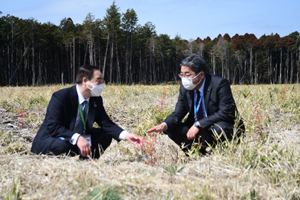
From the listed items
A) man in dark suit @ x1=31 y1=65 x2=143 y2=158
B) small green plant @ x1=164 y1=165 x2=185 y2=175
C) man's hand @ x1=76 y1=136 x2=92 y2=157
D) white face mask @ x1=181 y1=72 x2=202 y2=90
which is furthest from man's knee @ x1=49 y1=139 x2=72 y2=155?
white face mask @ x1=181 y1=72 x2=202 y2=90

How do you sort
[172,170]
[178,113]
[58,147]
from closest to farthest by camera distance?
[172,170] < [58,147] < [178,113]

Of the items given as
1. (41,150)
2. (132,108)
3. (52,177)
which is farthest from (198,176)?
(132,108)

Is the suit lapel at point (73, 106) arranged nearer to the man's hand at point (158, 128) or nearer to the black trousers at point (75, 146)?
the black trousers at point (75, 146)

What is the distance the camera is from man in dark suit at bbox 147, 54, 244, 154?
3176 millimetres

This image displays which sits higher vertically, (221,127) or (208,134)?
(221,127)

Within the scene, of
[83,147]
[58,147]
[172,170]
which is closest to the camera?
[172,170]

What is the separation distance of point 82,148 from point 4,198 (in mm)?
1077

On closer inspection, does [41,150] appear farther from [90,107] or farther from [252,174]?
[252,174]

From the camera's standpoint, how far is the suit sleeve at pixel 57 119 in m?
3.01

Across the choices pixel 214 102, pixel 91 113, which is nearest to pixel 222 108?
pixel 214 102

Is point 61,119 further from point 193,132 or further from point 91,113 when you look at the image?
point 193,132

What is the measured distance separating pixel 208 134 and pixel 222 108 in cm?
47

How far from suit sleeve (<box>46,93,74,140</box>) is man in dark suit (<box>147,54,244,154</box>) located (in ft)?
3.78

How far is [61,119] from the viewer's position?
10.2ft
